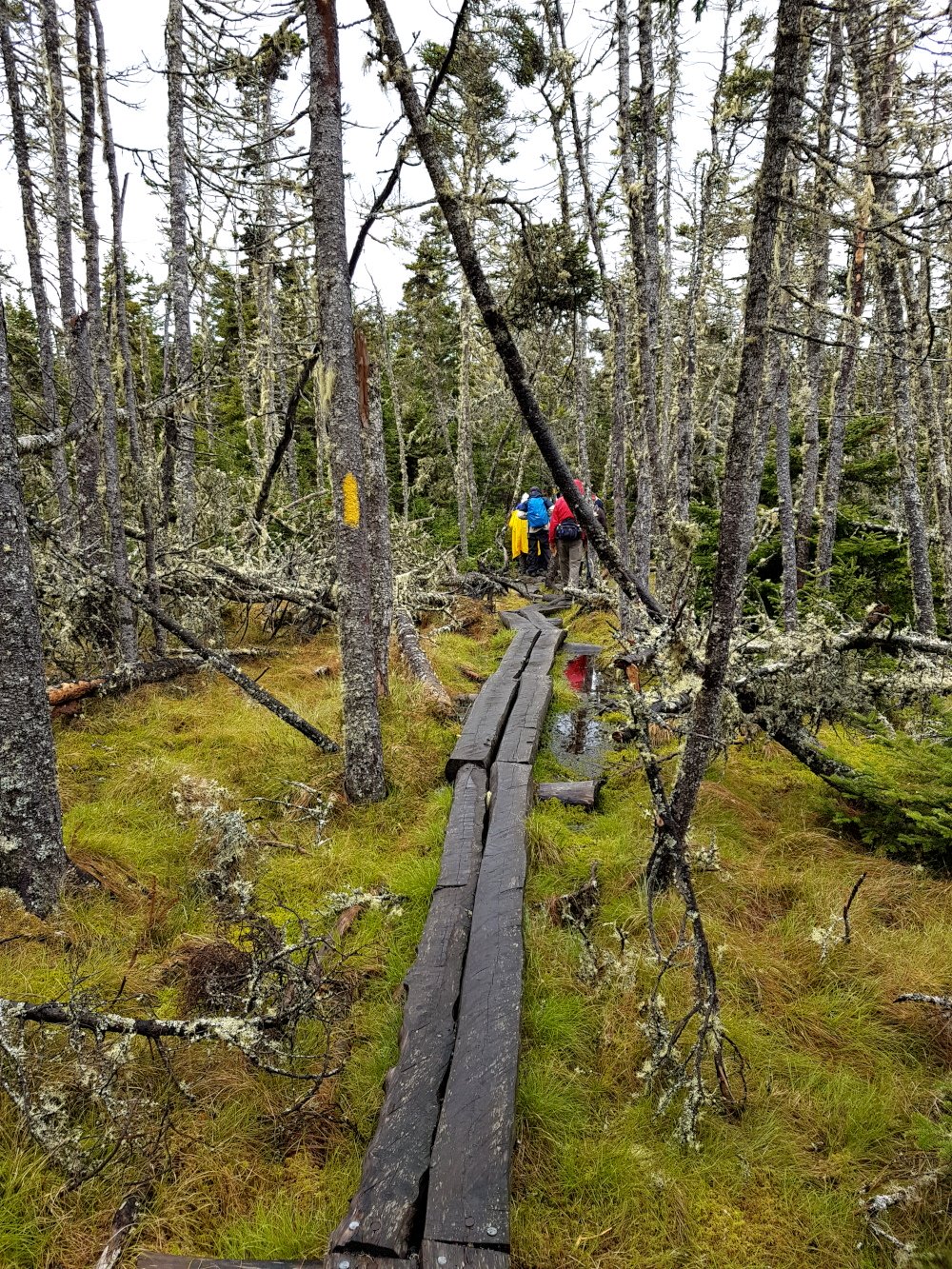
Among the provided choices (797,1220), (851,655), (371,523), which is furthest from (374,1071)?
(371,523)

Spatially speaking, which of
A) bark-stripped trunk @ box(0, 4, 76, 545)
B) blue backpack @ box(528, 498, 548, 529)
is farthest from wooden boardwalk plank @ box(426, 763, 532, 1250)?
blue backpack @ box(528, 498, 548, 529)

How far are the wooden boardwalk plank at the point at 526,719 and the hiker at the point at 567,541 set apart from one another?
6.62m

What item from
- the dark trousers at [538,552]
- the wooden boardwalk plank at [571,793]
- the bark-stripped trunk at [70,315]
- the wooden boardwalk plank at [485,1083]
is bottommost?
the wooden boardwalk plank at [485,1083]

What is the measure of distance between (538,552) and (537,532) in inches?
39.3

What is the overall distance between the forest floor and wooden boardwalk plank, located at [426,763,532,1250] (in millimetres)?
204

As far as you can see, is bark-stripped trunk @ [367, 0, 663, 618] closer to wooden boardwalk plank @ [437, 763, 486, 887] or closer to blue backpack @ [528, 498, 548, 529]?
wooden boardwalk plank @ [437, 763, 486, 887]

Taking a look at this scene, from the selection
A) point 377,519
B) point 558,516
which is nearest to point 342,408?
point 377,519

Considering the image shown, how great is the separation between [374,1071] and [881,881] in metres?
3.46

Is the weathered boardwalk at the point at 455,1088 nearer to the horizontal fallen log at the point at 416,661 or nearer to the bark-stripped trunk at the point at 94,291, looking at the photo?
the horizontal fallen log at the point at 416,661

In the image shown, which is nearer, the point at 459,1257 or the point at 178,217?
the point at 459,1257

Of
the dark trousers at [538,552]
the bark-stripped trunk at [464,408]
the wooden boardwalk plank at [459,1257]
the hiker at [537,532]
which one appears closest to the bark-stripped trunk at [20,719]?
the wooden boardwalk plank at [459,1257]

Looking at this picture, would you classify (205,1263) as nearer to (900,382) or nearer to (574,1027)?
(574,1027)

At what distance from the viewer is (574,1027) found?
3363mm

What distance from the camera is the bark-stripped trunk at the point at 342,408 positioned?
475 centimetres
